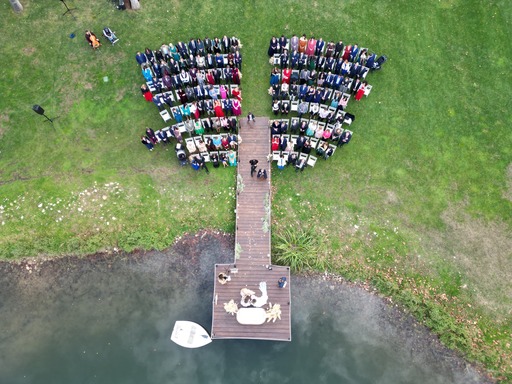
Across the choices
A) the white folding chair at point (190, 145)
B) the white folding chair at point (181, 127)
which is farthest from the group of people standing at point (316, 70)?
the white folding chair at point (181, 127)

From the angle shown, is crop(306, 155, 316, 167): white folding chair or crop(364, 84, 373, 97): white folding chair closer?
crop(306, 155, 316, 167): white folding chair

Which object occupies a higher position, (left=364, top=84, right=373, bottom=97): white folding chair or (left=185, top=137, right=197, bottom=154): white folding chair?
(left=364, top=84, right=373, bottom=97): white folding chair

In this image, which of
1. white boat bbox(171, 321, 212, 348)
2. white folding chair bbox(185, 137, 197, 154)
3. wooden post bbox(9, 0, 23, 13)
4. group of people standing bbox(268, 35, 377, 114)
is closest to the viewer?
white boat bbox(171, 321, 212, 348)

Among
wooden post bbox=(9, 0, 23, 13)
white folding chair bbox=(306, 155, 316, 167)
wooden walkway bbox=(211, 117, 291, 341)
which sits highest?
wooden post bbox=(9, 0, 23, 13)

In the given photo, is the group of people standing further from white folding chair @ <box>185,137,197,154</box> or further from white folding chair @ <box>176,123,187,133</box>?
white folding chair @ <box>176,123,187,133</box>

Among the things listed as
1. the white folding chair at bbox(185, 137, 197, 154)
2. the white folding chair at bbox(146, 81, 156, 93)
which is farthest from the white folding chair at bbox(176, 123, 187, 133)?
the white folding chair at bbox(146, 81, 156, 93)

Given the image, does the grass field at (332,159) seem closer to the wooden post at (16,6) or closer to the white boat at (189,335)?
the wooden post at (16,6)

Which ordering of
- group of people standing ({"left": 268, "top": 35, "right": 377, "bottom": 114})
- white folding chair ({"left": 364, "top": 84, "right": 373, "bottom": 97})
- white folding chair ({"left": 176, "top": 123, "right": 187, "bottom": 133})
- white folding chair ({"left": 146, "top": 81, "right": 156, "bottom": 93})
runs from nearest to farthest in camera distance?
white folding chair ({"left": 176, "top": 123, "right": 187, "bottom": 133}) → group of people standing ({"left": 268, "top": 35, "right": 377, "bottom": 114}) → white folding chair ({"left": 146, "top": 81, "right": 156, "bottom": 93}) → white folding chair ({"left": 364, "top": 84, "right": 373, "bottom": 97})
